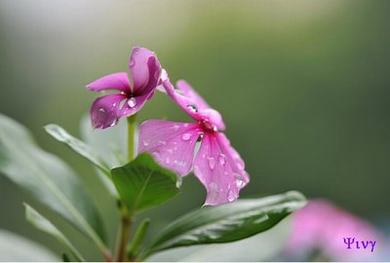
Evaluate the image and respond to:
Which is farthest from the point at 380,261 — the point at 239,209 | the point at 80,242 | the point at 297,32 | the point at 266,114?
the point at 297,32

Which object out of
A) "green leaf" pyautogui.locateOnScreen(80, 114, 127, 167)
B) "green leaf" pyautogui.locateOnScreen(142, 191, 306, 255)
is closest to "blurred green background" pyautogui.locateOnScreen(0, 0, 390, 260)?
"green leaf" pyautogui.locateOnScreen(80, 114, 127, 167)

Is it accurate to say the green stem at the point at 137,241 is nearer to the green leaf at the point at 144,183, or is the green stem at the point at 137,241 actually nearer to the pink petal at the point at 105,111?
the green leaf at the point at 144,183

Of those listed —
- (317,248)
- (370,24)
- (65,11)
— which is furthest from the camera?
(370,24)

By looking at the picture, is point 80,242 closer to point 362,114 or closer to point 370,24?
point 362,114

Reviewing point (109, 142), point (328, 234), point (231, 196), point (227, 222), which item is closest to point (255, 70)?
point (328, 234)

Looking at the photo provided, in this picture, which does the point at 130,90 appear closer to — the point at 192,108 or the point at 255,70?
the point at 192,108

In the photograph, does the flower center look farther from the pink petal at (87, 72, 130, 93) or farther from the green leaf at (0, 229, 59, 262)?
the green leaf at (0, 229, 59, 262)
